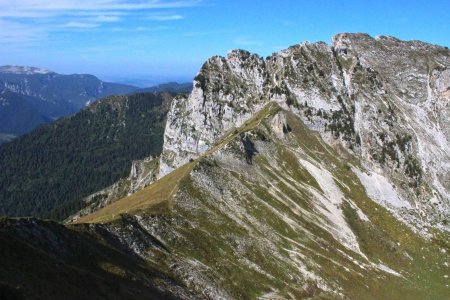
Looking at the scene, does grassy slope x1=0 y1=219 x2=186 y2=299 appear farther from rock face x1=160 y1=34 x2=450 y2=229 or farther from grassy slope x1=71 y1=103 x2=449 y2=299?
rock face x1=160 y1=34 x2=450 y2=229

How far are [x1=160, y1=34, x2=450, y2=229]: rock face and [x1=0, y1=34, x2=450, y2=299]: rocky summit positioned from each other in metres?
0.55

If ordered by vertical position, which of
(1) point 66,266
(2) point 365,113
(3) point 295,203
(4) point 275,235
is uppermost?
(2) point 365,113

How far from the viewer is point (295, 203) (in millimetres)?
120438

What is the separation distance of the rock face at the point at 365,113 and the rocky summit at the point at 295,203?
0.55 meters

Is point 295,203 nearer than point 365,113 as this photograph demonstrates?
Yes

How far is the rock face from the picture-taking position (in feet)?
534

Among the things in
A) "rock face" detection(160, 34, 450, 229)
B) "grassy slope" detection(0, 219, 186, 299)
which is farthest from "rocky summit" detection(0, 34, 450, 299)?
"rock face" detection(160, 34, 450, 229)

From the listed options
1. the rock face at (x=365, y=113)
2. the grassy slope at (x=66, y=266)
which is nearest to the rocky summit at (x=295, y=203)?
the grassy slope at (x=66, y=266)

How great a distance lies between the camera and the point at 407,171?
167625 millimetres

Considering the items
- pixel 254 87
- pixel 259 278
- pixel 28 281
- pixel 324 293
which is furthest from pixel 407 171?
pixel 28 281

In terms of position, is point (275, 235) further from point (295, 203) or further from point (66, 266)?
point (66, 266)

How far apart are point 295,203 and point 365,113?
245ft

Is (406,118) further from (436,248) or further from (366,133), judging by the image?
(436,248)

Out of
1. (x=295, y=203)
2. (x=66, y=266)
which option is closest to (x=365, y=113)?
(x=295, y=203)
